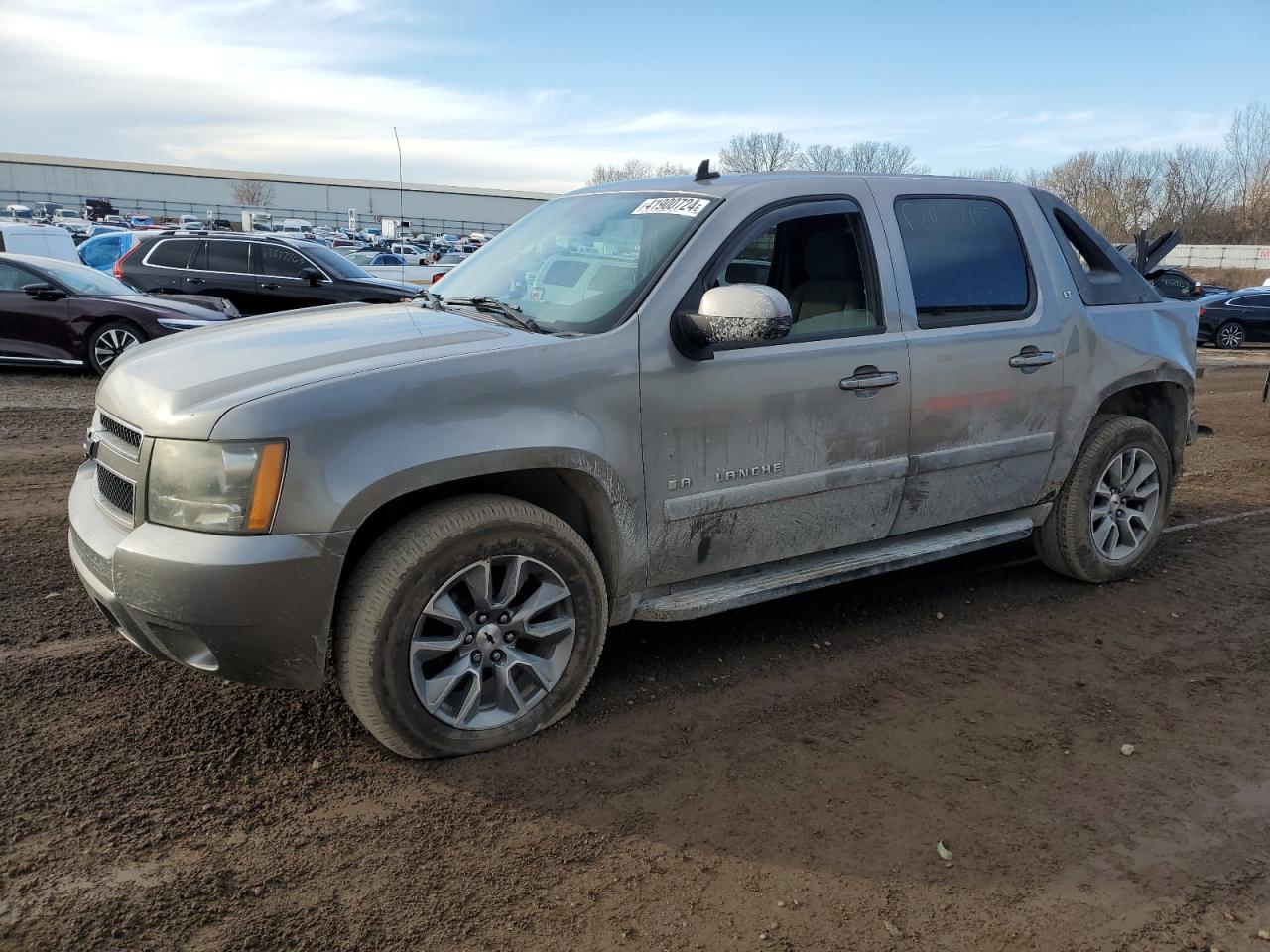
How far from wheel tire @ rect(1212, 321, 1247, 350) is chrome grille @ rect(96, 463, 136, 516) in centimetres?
2311

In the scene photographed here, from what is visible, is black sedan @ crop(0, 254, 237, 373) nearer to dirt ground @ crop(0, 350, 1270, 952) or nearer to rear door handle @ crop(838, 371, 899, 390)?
dirt ground @ crop(0, 350, 1270, 952)

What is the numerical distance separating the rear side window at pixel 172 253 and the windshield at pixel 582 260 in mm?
11397

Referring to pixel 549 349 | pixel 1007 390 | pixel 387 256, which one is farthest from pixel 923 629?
pixel 387 256

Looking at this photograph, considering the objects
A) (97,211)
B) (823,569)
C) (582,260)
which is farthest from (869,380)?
(97,211)

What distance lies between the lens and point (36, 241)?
1474cm

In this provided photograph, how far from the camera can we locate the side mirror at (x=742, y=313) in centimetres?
338

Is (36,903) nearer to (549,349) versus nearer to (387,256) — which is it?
(549,349)

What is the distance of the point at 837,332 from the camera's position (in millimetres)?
3955

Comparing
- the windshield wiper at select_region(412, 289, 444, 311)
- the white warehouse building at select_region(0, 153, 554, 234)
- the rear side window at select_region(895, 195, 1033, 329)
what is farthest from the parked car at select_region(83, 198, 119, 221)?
the rear side window at select_region(895, 195, 1033, 329)

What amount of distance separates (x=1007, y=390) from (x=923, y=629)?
1.11 metres

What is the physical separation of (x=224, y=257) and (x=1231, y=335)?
19780mm

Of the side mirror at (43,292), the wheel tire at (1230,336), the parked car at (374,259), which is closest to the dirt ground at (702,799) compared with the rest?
the side mirror at (43,292)

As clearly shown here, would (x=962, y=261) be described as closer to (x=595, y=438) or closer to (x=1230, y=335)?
(x=595, y=438)

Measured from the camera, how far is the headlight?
2885 mm
